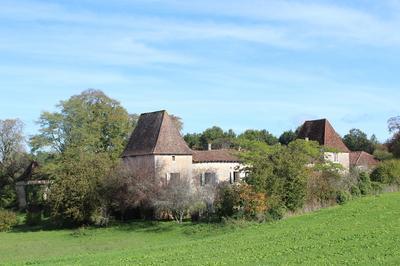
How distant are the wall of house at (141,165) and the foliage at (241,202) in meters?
8.18

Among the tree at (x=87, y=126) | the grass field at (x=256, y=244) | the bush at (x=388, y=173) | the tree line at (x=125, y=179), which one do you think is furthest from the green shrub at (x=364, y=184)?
the tree at (x=87, y=126)

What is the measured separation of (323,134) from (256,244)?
45.2m

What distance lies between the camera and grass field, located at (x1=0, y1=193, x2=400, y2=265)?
16309 millimetres

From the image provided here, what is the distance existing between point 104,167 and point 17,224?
9.82m

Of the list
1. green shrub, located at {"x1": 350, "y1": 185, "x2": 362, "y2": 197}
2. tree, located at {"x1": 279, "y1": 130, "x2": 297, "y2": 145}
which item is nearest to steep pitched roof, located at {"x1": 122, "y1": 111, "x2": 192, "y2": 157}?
green shrub, located at {"x1": 350, "y1": 185, "x2": 362, "y2": 197}

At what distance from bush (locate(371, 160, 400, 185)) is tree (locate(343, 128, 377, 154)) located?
60604 millimetres

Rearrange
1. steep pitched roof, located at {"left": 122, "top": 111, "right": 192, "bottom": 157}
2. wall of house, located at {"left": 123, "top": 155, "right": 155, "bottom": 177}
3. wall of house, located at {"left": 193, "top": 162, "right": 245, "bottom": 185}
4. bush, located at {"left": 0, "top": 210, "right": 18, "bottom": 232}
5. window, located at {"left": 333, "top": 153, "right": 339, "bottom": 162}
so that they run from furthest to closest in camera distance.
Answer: window, located at {"left": 333, "top": 153, "right": 339, "bottom": 162}
wall of house, located at {"left": 193, "top": 162, "right": 245, "bottom": 185}
steep pitched roof, located at {"left": 122, "top": 111, "right": 192, "bottom": 157}
bush, located at {"left": 0, "top": 210, "right": 18, "bottom": 232}
wall of house, located at {"left": 123, "top": 155, "right": 155, "bottom": 177}

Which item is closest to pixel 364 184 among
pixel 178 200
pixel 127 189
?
pixel 178 200

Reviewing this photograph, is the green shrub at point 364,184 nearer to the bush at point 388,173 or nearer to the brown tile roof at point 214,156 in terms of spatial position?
the bush at point 388,173

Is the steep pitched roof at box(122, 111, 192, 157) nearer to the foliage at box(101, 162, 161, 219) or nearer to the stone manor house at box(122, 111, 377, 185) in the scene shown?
the stone manor house at box(122, 111, 377, 185)

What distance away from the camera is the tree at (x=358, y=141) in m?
106

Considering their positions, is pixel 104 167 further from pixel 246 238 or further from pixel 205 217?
pixel 246 238

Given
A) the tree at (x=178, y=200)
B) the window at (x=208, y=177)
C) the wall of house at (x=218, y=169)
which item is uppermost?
the wall of house at (x=218, y=169)

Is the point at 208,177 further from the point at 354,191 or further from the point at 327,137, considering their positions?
the point at 327,137
